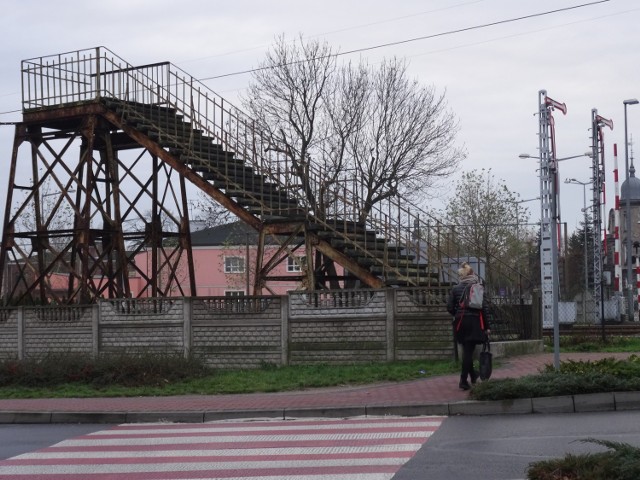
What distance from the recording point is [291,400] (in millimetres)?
14727

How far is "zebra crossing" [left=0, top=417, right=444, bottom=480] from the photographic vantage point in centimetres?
952

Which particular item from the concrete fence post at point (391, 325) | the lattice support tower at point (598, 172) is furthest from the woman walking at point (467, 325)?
the lattice support tower at point (598, 172)

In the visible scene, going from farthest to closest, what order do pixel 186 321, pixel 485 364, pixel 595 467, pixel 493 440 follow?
1. pixel 186 321
2. pixel 485 364
3. pixel 493 440
4. pixel 595 467

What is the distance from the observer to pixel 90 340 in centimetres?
2117

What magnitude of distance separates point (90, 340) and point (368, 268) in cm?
606

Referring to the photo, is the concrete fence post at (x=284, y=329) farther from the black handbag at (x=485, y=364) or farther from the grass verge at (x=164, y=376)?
the black handbag at (x=485, y=364)

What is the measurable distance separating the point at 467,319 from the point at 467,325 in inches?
3.4

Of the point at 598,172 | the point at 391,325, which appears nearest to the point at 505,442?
the point at 391,325

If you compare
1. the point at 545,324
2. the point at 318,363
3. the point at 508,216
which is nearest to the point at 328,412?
the point at 318,363

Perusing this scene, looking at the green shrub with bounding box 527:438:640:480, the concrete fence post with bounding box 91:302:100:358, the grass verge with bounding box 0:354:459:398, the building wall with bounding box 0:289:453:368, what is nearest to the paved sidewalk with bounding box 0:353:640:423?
the grass verge with bounding box 0:354:459:398

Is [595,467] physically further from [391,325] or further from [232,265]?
[232,265]

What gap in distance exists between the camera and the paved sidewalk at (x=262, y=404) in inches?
527

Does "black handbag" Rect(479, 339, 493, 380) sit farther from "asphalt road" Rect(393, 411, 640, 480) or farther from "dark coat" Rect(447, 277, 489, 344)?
"asphalt road" Rect(393, 411, 640, 480)

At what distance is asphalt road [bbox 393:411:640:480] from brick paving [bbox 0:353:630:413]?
1.54m
